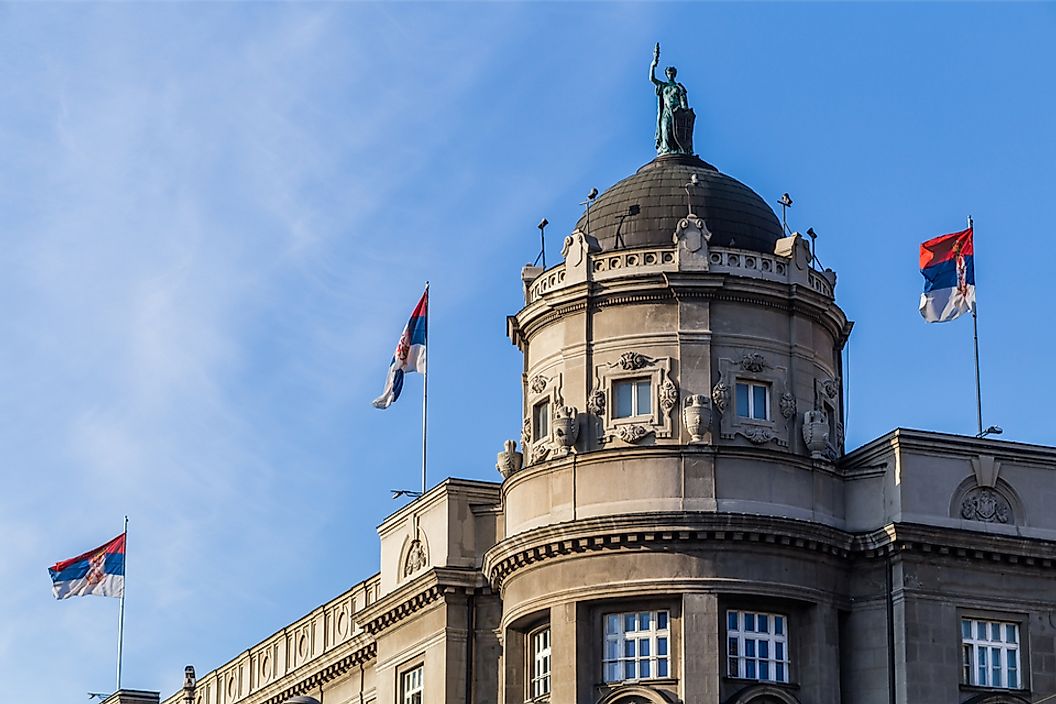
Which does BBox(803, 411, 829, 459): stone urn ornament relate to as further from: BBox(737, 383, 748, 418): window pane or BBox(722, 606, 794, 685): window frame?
BBox(722, 606, 794, 685): window frame

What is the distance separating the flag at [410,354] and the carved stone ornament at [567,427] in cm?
1090

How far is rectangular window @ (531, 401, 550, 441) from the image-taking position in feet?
265

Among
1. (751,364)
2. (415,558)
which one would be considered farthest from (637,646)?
(415,558)

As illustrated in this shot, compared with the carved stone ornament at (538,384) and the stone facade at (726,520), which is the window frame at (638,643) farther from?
the carved stone ornament at (538,384)

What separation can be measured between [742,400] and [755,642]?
300 inches

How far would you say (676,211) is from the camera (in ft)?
267

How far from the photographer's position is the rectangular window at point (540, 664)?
3063 inches

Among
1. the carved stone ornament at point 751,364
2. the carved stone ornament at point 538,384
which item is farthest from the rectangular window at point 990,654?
the carved stone ornament at point 538,384

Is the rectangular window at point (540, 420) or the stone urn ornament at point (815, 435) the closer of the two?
the stone urn ornament at point (815, 435)

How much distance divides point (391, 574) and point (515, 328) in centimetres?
1007

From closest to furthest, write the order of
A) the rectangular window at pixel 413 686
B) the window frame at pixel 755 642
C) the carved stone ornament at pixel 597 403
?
the window frame at pixel 755 642
the carved stone ornament at pixel 597 403
the rectangular window at pixel 413 686

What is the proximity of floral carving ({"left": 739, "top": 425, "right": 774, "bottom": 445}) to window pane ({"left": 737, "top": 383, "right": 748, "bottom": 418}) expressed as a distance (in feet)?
1.76

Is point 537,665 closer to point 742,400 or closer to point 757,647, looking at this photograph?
point 757,647

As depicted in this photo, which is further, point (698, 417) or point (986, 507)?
point (986, 507)
